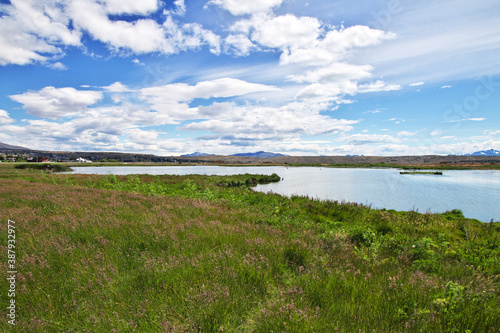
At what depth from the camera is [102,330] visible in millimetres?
2752

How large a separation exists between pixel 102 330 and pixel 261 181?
1805 inches

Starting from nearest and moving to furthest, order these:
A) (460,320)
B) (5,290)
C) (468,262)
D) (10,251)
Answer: (460,320) → (5,290) → (10,251) → (468,262)

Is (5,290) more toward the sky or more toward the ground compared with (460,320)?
more toward the ground

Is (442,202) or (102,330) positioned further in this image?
(442,202)

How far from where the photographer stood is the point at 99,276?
3748mm

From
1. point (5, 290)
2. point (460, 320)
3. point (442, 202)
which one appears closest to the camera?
point (460, 320)

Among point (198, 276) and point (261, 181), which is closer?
point (198, 276)

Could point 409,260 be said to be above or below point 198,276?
below

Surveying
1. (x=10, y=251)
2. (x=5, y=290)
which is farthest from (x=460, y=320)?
(x=10, y=251)

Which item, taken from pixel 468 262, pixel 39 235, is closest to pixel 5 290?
pixel 39 235

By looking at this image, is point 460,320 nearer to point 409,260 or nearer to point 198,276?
point 409,260

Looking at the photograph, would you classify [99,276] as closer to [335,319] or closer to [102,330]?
[102,330]

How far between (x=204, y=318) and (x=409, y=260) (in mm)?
4942

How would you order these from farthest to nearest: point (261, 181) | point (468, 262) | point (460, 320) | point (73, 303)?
point (261, 181) → point (468, 262) → point (73, 303) → point (460, 320)
